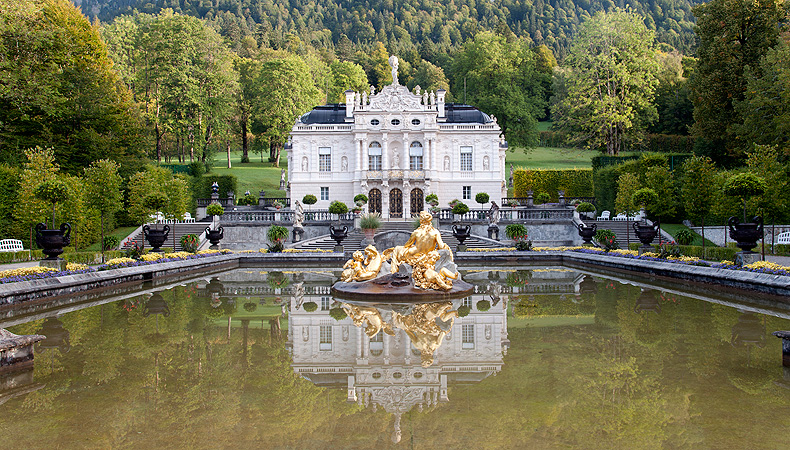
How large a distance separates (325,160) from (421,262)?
1221 inches

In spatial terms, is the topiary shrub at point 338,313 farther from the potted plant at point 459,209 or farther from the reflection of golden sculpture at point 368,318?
the potted plant at point 459,209

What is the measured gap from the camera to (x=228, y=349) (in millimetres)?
8438

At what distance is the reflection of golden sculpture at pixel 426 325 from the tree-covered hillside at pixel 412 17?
9619 cm

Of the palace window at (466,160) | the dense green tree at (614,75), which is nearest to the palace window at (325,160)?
the palace window at (466,160)

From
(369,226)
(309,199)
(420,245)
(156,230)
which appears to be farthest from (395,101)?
(420,245)

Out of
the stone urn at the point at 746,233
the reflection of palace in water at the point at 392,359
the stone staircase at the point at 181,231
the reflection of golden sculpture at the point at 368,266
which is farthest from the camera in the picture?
the stone staircase at the point at 181,231

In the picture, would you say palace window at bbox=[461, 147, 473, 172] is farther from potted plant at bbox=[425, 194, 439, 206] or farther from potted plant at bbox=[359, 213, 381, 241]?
potted plant at bbox=[359, 213, 381, 241]

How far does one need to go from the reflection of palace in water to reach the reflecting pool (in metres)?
0.04

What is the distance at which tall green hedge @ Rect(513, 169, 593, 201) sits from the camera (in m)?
47.3

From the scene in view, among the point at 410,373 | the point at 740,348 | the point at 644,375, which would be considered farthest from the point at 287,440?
A: the point at 740,348

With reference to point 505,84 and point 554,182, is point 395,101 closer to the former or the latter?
Answer: point 554,182

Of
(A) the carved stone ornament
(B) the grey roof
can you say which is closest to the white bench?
(B) the grey roof

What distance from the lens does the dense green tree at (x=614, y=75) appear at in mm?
44844

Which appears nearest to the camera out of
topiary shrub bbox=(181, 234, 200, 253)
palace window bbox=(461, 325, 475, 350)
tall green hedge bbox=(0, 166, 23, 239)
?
palace window bbox=(461, 325, 475, 350)
